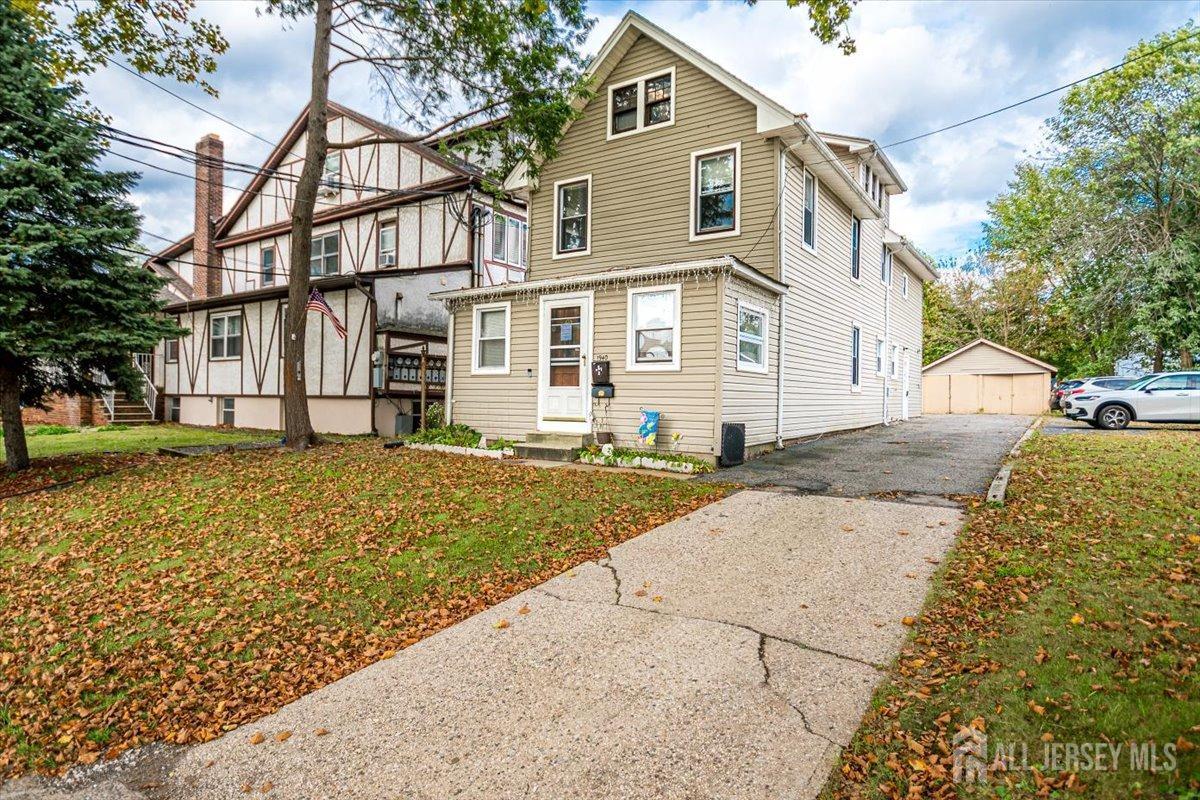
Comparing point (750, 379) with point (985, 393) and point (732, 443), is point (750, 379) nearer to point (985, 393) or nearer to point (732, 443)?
point (732, 443)

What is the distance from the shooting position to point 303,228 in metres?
12.7

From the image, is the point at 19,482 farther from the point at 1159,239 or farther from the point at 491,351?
the point at 1159,239

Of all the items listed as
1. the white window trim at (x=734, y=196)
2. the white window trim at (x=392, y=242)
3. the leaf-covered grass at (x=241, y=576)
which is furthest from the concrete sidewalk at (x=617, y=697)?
the white window trim at (x=392, y=242)

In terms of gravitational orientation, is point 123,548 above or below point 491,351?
below

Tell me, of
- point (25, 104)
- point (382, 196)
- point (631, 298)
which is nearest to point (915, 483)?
point (631, 298)

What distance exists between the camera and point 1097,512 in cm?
653

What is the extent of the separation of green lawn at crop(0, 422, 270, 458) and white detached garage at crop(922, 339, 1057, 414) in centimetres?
3287

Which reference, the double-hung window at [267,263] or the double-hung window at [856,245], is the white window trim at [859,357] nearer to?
the double-hung window at [856,245]

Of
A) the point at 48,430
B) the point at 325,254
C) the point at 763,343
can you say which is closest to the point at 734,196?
the point at 763,343

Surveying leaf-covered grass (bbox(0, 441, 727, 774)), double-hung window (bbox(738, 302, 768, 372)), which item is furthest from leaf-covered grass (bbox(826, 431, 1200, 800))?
double-hung window (bbox(738, 302, 768, 372))

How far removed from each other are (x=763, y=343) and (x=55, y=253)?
13.0m

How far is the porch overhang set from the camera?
1027 cm

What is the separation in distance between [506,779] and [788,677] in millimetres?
1786

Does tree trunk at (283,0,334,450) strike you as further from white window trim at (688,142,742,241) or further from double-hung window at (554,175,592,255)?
white window trim at (688,142,742,241)
